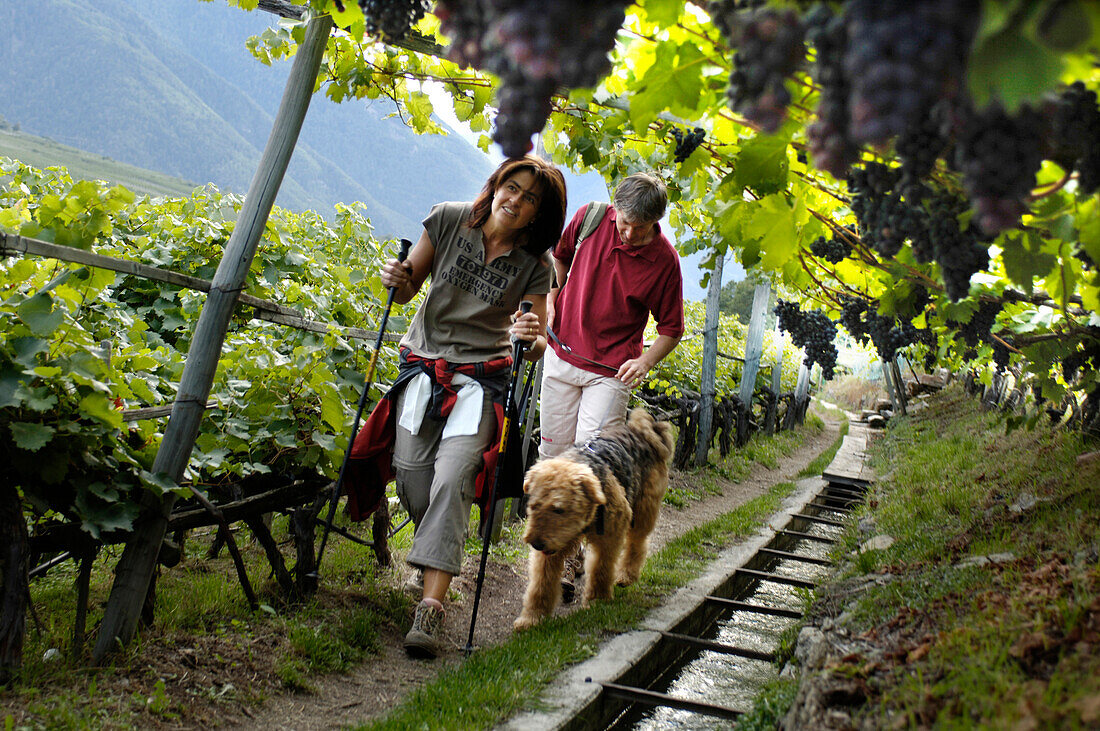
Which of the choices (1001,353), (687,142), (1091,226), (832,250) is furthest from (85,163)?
(1091,226)

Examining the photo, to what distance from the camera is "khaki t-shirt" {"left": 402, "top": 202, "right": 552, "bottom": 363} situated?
147 inches

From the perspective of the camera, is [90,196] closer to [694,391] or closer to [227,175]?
[694,391]

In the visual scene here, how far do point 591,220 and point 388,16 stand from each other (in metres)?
3.17

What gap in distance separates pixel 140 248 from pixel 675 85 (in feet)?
14.1

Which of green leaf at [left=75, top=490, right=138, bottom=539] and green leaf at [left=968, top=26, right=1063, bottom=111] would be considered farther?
green leaf at [left=75, top=490, right=138, bottom=539]

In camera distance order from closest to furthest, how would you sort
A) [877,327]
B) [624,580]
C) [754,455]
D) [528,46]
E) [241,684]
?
[528,46], [241,684], [877,327], [624,580], [754,455]

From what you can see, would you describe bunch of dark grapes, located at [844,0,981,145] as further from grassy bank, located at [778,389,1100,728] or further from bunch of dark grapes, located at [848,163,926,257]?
grassy bank, located at [778,389,1100,728]

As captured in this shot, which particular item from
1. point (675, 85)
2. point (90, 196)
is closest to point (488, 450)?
point (90, 196)

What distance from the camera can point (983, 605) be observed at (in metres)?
2.33

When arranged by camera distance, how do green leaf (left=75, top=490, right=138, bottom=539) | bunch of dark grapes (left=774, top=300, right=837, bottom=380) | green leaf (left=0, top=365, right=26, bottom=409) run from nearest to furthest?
green leaf (left=0, top=365, right=26, bottom=409)
green leaf (left=75, top=490, right=138, bottom=539)
bunch of dark grapes (left=774, top=300, right=837, bottom=380)

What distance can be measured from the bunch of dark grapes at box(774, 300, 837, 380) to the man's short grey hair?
396 cm

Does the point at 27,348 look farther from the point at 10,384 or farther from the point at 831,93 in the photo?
the point at 831,93

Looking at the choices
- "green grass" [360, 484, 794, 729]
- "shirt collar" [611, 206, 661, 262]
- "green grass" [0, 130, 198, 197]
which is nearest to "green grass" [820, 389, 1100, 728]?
"green grass" [360, 484, 794, 729]

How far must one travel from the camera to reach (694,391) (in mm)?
11602
